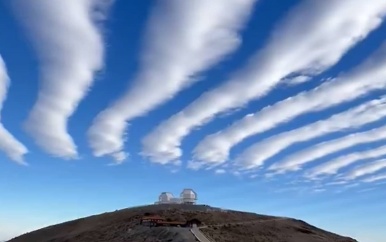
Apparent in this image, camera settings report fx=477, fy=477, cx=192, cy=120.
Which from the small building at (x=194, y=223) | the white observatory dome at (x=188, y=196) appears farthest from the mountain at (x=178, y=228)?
the white observatory dome at (x=188, y=196)

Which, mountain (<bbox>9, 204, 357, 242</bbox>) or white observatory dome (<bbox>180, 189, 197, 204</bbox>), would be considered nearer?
mountain (<bbox>9, 204, 357, 242</bbox>)

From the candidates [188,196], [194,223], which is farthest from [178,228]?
[188,196]

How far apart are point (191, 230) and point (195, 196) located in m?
31.4

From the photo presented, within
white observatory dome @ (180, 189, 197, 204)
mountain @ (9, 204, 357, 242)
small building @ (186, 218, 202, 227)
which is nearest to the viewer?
Result: mountain @ (9, 204, 357, 242)

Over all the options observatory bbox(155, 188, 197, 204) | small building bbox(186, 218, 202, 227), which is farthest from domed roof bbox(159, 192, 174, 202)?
small building bbox(186, 218, 202, 227)

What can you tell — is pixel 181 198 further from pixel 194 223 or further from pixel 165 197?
pixel 194 223

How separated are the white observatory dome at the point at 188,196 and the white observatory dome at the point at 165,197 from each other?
7.37ft

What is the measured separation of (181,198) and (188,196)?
1.48m

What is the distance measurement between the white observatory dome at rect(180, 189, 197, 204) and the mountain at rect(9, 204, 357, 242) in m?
3.66

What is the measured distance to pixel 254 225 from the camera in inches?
2736

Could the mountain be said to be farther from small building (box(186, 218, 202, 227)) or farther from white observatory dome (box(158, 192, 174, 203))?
white observatory dome (box(158, 192, 174, 203))

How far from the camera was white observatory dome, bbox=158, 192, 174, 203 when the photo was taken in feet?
295

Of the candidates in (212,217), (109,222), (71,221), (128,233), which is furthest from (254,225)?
(71,221)

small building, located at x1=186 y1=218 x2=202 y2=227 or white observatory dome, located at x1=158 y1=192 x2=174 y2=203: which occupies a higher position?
white observatory dome, located at x1=158 y1=192 x2=174 y2=203
